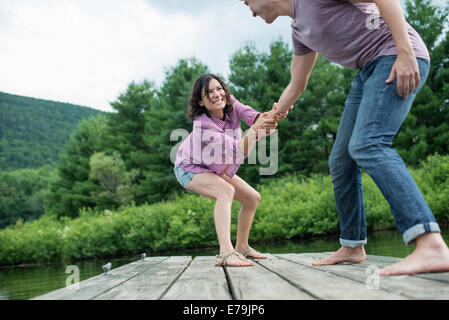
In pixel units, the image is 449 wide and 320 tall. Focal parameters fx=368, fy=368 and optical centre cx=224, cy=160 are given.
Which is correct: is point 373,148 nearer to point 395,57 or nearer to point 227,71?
point 395,57

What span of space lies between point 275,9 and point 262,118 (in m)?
0.78

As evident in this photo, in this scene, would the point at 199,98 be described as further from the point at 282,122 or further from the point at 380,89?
the point at 282,122

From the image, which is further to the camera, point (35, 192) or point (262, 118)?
point (35, 192)

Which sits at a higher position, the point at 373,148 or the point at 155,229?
the point at 373,148

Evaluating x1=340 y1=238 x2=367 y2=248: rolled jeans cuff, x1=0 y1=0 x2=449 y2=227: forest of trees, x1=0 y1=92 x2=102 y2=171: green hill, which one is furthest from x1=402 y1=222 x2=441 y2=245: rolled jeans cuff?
x1=0 y1=92 x2=102 y2=171: green hill

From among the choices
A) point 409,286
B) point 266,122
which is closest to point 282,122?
point 266,122

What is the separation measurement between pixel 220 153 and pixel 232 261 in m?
0.75

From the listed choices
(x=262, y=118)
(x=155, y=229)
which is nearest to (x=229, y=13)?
(x=155, y=229)

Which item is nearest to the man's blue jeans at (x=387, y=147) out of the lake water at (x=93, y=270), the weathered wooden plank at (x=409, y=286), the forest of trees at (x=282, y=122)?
the weathered wooden plank at (x=409, y=286)

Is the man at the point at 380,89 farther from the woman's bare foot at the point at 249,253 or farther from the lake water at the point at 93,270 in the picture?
the lake water at the point at 93,270

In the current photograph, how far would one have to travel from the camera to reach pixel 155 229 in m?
10.6

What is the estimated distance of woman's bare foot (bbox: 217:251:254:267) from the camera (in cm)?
231

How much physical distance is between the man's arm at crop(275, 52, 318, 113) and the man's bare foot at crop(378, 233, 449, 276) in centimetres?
125
